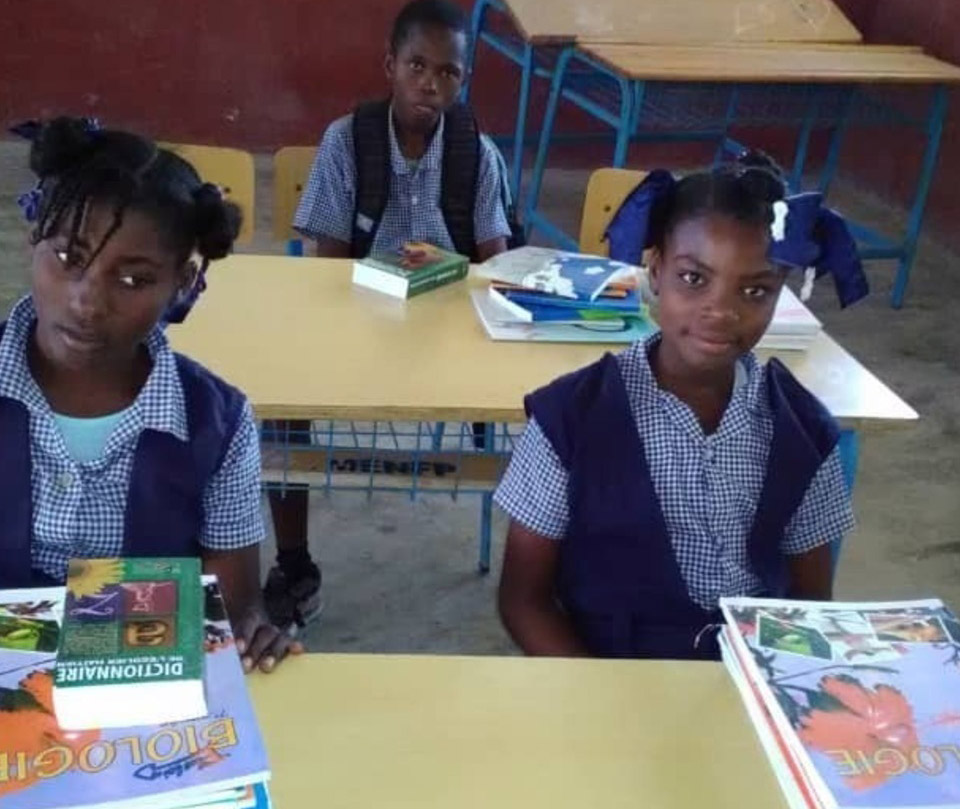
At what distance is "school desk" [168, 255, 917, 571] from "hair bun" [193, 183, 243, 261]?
13.4 inches

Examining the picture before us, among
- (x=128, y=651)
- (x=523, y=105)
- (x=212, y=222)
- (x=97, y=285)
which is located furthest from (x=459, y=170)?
(x=128, y=651)

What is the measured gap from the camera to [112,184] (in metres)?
1.27

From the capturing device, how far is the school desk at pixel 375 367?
5.63 ft

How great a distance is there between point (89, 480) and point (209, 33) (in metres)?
4.04

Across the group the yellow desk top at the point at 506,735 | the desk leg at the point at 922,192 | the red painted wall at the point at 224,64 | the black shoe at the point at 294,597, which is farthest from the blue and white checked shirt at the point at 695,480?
the red painted wall at the point at 224,64

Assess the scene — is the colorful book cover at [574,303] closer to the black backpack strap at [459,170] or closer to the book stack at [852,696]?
the black backpack strap at [459,170]

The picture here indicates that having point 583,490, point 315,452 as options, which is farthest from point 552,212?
point 583,490

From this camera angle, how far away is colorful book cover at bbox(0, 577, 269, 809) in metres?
0.86

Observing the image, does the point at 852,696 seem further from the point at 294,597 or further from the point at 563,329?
the point at 294,597

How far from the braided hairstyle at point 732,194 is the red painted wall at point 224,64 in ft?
11.8

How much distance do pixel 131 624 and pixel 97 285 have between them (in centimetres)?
42

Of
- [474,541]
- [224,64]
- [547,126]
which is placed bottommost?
[474,541]

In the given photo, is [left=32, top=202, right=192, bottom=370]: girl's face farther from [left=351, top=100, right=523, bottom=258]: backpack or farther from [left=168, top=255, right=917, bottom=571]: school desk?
[left=351, top=100, right=523, bottom=258]: backpack

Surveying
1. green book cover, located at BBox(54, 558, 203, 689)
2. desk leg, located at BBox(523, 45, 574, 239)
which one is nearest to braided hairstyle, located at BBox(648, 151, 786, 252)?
green book cover, located at BBox(54, 558, 203, 689)
